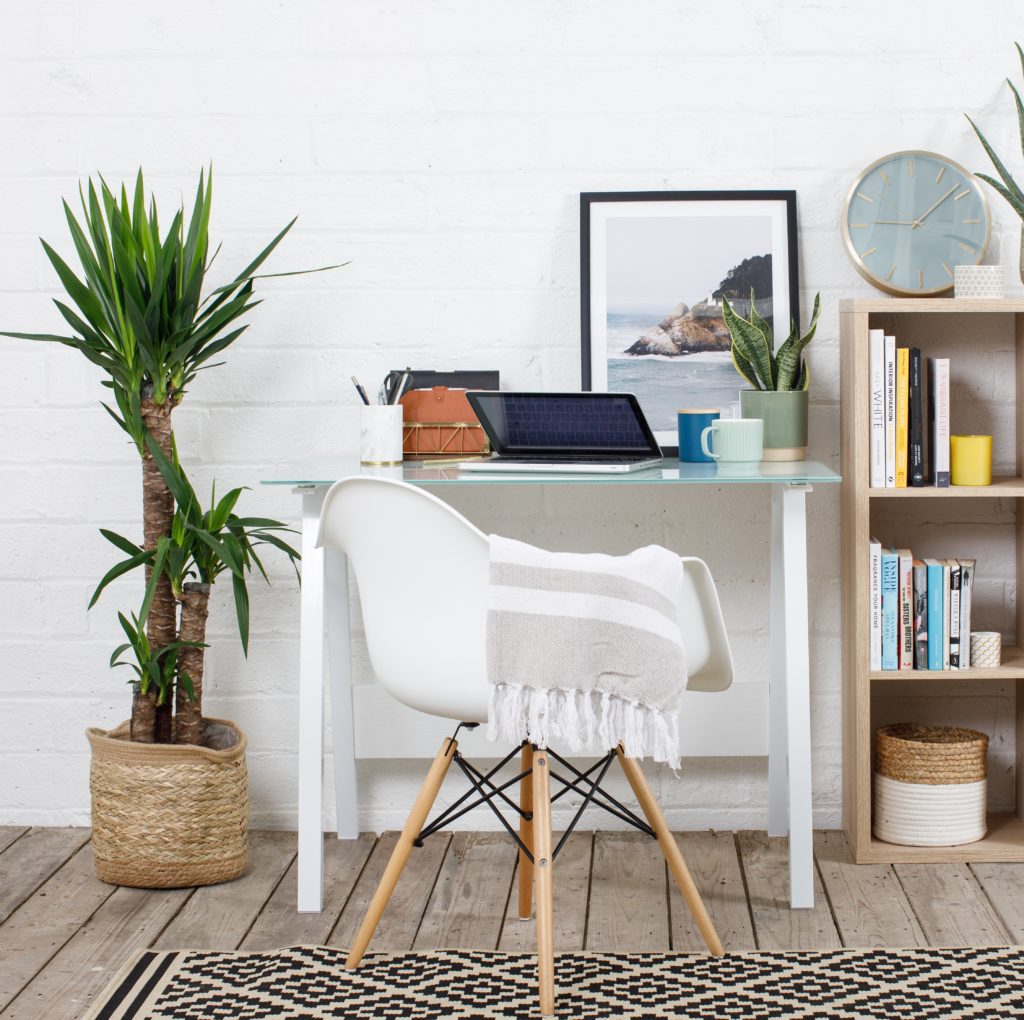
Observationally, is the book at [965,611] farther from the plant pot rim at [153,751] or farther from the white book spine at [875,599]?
the plant pot rim at [153,751]

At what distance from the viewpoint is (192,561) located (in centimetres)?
265

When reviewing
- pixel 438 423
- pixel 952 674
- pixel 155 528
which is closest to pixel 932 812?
pixel 952 674

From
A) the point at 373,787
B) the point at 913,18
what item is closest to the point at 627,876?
the point at 373,787

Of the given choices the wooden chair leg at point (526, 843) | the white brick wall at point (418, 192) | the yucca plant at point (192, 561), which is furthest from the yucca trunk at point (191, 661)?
the wooden chair leg at point (526, 843)

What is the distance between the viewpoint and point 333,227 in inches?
111

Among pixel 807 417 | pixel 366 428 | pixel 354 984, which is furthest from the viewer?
pixel 807 417

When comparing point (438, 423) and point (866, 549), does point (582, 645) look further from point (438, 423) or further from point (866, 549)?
point (866, 549)

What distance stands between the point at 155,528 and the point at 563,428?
31.9 inches

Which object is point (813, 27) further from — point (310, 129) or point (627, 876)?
point (627, 876)

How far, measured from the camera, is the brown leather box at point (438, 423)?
2590 mm

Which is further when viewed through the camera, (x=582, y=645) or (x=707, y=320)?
(x=707, y=320)

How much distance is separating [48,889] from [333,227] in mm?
1433

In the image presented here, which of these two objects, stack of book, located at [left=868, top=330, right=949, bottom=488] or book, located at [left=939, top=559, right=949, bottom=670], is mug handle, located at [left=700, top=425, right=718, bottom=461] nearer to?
stack of book, located at [left=868, top=330, right=949, bottom=488]

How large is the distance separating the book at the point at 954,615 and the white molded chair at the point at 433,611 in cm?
72
